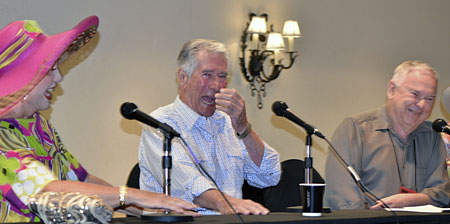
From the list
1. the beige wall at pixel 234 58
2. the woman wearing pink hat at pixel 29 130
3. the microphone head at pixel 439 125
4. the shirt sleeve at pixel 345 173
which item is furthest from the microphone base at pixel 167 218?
the beige wall at pixel 234 58

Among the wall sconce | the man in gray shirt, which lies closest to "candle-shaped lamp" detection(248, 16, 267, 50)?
the wall sconce

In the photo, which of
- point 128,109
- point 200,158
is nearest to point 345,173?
point 200,158

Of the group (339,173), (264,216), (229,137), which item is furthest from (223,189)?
(264,216)

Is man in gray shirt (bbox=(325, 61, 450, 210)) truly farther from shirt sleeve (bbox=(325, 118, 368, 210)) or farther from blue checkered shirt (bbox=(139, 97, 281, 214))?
blue checkered shirt (bbox=(139, 97, 281, 214))

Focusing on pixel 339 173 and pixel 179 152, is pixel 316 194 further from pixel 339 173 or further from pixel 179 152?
pixel 339 173

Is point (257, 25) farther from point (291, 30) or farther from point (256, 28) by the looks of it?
point (291, 30)

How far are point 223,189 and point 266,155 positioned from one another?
0.31m

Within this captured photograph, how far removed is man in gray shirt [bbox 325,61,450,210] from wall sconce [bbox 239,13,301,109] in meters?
1.54

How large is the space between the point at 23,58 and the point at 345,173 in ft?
6.19

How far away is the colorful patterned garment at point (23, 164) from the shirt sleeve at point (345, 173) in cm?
154

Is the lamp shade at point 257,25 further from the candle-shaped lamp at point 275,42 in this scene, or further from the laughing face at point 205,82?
the laughing face at point 205,82

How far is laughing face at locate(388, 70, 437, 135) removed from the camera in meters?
Result: 3.62

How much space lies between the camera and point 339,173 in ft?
11.4

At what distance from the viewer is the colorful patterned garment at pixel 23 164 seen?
2.04m
